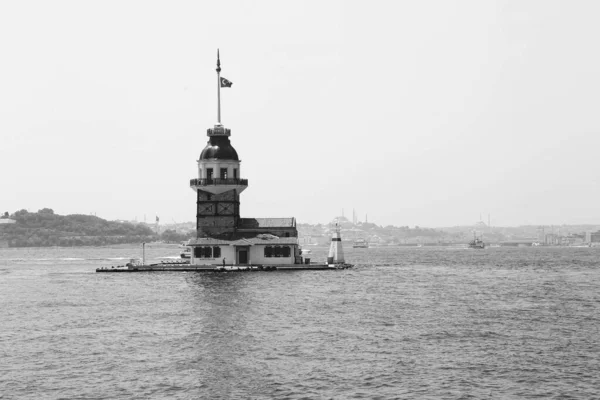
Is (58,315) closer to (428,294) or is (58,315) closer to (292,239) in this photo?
(428,294)

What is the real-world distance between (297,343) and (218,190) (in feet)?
185

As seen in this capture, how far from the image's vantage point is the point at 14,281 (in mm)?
95250

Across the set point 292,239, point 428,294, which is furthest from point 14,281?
point 428,294

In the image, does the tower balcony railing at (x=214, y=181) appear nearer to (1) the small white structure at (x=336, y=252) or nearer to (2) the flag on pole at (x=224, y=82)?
(2) the flag on pole at (x=224, y=82)

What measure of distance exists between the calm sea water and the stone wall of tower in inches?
858

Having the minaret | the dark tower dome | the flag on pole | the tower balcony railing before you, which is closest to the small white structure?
the minaret

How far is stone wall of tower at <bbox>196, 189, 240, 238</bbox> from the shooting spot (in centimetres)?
9762

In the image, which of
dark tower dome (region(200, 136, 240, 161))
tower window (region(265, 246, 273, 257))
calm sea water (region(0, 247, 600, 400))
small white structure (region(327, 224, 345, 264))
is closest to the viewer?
calm sea water (region(0, 247, 600, 400))

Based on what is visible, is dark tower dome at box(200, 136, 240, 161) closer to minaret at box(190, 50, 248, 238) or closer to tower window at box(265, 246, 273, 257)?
minaret at box(190, 50, 248, 238)

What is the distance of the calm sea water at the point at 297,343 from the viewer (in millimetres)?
33344

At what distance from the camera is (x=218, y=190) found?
97875 mm

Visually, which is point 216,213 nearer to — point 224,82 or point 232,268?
point 232,268

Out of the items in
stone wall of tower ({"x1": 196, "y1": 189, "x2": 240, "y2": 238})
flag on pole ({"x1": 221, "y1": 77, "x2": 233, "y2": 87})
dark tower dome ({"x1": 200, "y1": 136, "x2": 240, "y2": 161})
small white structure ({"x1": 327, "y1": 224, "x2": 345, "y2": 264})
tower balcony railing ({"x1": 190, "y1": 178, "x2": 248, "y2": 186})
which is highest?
flag on pole ({"x1": 221, "y1": 77, "x2": 233, "y2": 87})

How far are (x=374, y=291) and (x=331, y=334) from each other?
2743cm
